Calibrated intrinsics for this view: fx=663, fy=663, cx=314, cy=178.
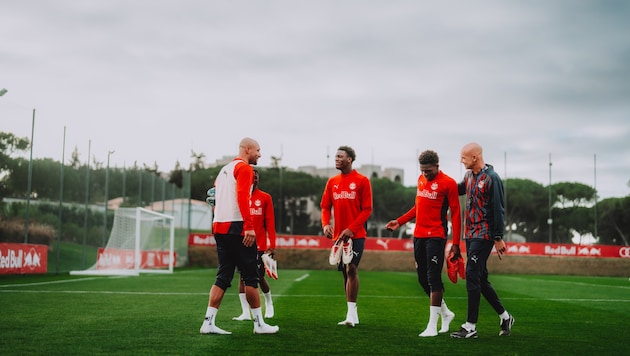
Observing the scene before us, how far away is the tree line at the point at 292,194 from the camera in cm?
2061

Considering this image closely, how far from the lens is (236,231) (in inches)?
252

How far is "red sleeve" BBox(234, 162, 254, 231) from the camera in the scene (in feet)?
20.5

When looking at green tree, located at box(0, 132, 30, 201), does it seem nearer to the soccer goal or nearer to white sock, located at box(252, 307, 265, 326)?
the soccer goal

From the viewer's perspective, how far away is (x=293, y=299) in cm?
1186

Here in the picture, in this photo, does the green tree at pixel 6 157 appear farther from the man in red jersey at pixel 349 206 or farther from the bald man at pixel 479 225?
the bald man at pixel 479 225

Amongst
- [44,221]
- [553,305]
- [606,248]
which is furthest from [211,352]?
[606,248]

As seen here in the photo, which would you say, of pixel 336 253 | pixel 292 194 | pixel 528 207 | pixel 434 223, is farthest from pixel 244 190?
pixel 292 194

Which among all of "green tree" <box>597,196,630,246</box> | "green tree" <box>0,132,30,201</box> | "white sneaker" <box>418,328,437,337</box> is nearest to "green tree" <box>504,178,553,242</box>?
"green tree" <box>597,196,630,246</box>

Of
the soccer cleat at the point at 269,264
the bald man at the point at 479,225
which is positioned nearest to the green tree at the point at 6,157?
the soccer cleat at the point at 269,264

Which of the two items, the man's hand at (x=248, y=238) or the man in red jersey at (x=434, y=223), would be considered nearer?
the man's hand at (x=248, y=238)

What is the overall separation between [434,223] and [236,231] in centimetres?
217

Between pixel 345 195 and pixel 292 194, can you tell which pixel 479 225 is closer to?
pixel 345 195

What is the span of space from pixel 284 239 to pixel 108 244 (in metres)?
17.6

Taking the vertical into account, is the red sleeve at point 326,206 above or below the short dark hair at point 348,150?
below
